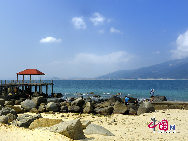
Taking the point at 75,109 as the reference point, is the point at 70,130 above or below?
above

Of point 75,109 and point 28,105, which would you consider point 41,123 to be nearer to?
point 75,109

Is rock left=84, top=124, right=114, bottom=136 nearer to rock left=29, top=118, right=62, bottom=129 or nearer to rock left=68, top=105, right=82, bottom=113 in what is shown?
rock left=29, top=118, right=62, bottom=129

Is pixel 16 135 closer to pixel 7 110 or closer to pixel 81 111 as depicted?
pixel 7 110

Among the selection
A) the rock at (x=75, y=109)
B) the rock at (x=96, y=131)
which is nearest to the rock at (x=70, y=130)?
the rock at (x=96, y=131)

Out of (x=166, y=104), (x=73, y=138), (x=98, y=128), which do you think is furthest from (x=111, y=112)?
(x=73, y=138)

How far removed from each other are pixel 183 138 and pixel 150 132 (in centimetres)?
184

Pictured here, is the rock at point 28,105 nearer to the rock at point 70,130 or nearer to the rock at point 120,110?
the rock at point 120,110

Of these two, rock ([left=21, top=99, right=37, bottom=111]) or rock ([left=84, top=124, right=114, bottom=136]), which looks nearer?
rock ([left=84, top=124, right=114, bottom=136])

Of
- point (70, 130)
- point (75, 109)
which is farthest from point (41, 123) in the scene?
point (75, 109)

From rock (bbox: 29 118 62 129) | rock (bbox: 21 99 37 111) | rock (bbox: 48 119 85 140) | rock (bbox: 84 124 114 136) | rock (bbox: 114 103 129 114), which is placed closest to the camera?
rock (bbox: 48 119 85 140)

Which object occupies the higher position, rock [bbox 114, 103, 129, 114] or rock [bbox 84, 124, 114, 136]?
rock [bbox 84, 124, 114, 136]

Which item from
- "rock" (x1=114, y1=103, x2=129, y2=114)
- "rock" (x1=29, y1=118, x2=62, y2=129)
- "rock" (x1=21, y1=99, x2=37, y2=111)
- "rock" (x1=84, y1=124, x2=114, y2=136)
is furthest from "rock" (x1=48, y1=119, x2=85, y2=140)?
"rock" (x1=21, y1=99, x2=37, y2=111)

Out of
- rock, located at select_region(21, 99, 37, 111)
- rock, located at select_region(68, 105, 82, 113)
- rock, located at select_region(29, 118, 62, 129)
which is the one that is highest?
rock, located at select_region(29, 118, 62, 129)

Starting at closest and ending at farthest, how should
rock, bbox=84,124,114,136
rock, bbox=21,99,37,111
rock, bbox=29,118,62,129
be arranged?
rock, bbox=84,124,114,136, rock, bbox=29,118,62,129, rock, bbox=21,99,37,111
